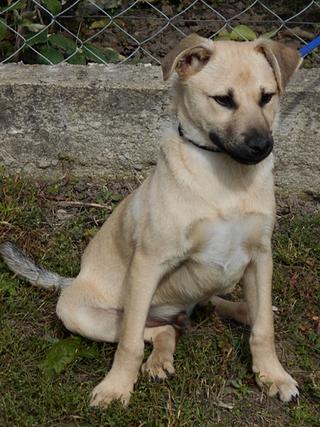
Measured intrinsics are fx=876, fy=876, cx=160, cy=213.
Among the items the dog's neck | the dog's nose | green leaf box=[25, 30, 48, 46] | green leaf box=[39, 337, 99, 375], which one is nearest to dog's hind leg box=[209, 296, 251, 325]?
green leaf box=[39, 337, 99, 375]

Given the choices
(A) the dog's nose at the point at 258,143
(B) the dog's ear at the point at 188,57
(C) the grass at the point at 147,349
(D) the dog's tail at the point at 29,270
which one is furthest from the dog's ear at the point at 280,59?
(D) the dog's tail at the point at 29,270

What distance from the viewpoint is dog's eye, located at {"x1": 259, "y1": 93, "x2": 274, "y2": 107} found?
11.7 feet

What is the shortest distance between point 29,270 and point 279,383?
140 cm

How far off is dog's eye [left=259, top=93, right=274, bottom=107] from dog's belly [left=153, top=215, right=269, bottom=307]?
0.48m

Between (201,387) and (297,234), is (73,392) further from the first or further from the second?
(297,234)

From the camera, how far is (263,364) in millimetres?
3844

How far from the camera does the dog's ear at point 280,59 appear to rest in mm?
3660

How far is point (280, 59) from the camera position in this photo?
3.68 metres

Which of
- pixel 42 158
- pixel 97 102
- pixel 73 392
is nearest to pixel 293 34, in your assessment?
pixel 97 102

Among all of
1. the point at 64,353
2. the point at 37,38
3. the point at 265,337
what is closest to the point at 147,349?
the point at 64,353

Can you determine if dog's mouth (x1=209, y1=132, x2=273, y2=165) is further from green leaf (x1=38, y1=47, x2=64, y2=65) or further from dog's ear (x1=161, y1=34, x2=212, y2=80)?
green leaf (x1=38, y1=47, x2=64, y2=65)

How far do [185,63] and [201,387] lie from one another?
4.60 ft

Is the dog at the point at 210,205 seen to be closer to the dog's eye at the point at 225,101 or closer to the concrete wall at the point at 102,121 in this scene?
the dog's eye at the point at 225,101

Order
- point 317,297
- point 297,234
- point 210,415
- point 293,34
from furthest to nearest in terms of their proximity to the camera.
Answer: point 293,34
point 297,234
point 317,297
point 210,415
